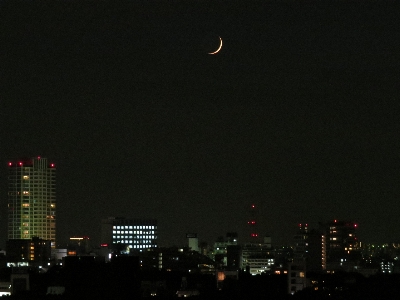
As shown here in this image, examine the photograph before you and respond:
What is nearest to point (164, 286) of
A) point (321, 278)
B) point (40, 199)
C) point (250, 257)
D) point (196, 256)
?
point (321, 278)

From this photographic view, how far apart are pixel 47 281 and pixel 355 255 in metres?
86.5

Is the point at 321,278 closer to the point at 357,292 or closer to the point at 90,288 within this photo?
the point at 357,292

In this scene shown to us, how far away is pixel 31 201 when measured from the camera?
172250mm

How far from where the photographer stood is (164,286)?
273 ft

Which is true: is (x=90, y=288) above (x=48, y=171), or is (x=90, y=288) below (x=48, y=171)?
below

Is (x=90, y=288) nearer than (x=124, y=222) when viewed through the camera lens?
Yes

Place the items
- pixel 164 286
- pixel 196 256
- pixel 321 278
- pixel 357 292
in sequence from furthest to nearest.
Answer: pixel 196 256 < pixel 321 278 < pixel 164 286 < pixel 357 292

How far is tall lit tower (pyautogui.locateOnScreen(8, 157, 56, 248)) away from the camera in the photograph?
550ft

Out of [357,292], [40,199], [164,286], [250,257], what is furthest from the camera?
[40,199]

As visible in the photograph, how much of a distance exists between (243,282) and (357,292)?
11.0 meters

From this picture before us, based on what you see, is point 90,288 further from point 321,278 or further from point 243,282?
point 321,278

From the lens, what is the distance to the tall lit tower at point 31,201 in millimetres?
167750

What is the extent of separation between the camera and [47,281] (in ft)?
259

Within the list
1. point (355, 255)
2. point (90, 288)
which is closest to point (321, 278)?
point (90, 288)
